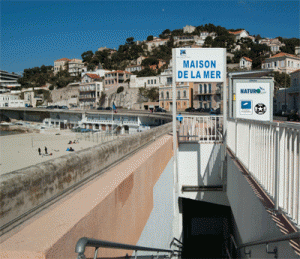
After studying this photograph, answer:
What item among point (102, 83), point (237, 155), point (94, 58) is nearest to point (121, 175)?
point (237, 155)

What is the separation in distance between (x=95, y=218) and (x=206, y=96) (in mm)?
80053

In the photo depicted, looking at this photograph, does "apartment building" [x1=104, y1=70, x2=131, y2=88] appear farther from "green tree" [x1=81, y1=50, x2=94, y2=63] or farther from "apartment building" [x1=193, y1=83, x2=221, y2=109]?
"green tree" [x1=81, y1=50, x2=94, y2=63]

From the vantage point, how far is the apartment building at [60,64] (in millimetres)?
187925

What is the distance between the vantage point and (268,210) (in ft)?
11.5

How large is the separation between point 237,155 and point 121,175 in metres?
4.17

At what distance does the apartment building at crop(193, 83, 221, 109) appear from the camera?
77.7 metres

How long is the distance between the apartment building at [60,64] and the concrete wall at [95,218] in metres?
197

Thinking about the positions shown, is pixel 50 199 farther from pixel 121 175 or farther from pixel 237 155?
pixel 237 155

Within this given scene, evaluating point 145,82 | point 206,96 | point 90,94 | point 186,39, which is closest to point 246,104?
point 206,96

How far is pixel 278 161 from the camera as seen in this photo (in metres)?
3.34

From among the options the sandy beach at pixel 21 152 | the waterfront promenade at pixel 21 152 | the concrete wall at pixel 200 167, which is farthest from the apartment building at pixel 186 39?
the concrete wall at pixel 200 167

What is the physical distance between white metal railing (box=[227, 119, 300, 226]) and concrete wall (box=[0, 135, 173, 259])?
177 centimetres

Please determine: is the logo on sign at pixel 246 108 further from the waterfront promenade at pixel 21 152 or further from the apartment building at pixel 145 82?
the apartment building at pixel 145 82

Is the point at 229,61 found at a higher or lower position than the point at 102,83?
higher
